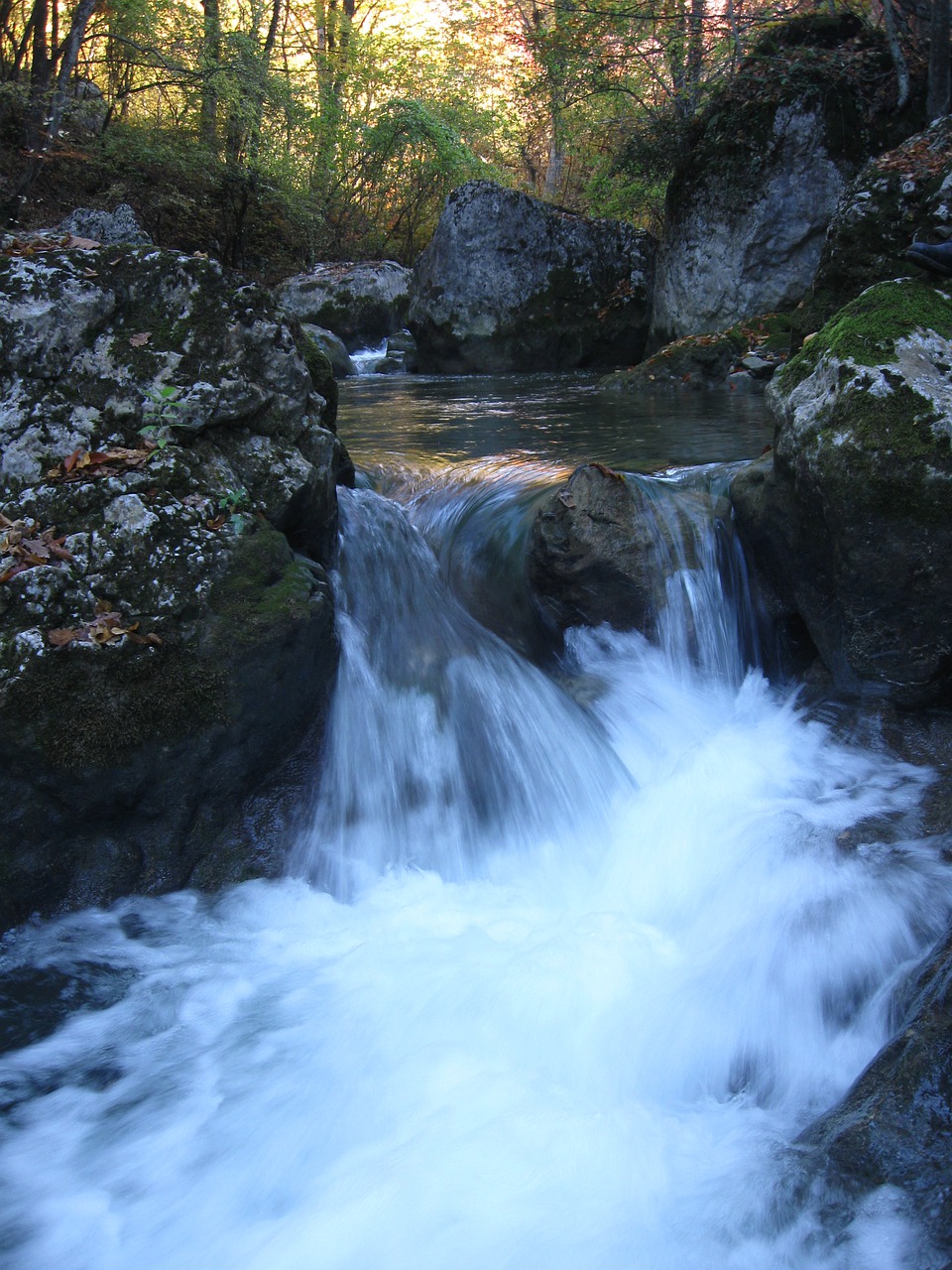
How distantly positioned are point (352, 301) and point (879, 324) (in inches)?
614

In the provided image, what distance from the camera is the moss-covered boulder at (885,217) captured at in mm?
6523

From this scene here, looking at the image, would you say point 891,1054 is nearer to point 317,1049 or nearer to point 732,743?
point 317,1049

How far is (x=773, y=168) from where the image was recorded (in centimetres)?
1285

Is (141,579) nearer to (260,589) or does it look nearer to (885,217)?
(260,589)

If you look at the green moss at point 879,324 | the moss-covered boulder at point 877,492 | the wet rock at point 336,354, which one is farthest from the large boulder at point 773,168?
the moss-covered boulder at point 877,492

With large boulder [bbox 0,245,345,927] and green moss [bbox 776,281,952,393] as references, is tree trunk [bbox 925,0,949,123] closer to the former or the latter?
green moss [bbox 776,281,952,393]

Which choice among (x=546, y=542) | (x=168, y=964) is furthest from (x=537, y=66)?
(x=168, y=964)

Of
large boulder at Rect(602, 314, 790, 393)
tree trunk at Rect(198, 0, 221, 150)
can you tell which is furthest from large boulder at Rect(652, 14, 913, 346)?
tree trunk at Rect(198, 0, 221, 150)

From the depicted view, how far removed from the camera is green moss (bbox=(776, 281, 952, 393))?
4.43 meters

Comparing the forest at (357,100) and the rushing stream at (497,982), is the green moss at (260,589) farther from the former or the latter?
the forest at (357,100)

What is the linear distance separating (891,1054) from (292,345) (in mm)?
3919

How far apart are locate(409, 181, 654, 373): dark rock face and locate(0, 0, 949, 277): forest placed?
215 centimetres

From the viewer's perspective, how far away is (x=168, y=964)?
3.31 metres

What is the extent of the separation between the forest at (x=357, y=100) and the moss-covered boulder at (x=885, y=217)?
4.16 meters
